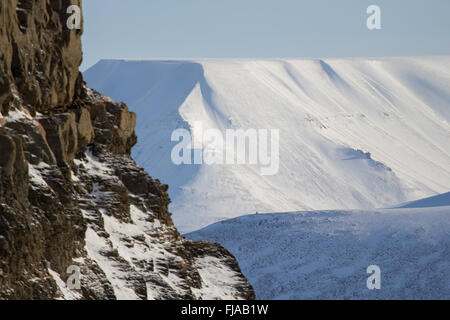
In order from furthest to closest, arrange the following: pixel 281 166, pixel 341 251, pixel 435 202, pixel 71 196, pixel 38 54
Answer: pixel 281 166 → pixel 435 202 → pixel 341 251 → pixel 38 54 → pixel 71 196

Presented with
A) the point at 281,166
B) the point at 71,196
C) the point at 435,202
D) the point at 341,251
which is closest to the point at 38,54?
the point at 71,196

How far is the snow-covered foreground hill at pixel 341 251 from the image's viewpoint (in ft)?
224

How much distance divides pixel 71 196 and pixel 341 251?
177ft

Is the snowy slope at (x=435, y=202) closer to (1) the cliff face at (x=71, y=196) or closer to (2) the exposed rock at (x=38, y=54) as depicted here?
(1) the cliff face at (x=71, y=196)

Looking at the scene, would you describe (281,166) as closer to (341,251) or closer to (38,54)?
(341,251)

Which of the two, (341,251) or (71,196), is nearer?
(71,196)

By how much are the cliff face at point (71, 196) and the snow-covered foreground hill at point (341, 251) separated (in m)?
31.6

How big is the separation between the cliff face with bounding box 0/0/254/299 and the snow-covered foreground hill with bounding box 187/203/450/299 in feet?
104

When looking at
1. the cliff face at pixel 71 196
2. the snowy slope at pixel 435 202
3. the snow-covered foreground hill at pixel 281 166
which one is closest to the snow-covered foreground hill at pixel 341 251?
the snowy slope at pixel 435 202

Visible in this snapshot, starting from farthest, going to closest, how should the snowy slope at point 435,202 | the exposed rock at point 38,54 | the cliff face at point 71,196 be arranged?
the snowy slope at point 435,202 < the exposed rock at point 38,54 < the cliff face at point 71,196

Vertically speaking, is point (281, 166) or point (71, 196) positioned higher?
point (281, 166)

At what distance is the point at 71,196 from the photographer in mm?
25812

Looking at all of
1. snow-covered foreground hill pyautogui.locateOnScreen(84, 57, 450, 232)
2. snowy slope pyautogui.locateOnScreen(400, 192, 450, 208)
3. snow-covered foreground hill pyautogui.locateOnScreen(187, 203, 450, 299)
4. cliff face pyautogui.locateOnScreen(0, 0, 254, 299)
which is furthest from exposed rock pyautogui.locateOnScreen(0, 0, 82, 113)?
snow-covered foreground hill pyautogui.locateOnScreen(84, 57, 450, 232)
